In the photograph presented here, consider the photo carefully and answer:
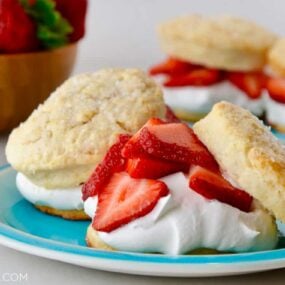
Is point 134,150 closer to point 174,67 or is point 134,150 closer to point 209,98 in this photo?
point 209,98

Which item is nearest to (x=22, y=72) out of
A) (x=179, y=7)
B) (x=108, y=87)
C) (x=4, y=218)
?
(x=108, y=87)

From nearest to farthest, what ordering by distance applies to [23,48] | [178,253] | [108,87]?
[178,253]
[108,87]
[23,48]

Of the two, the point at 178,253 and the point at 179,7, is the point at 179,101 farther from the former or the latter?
the point at 178,253

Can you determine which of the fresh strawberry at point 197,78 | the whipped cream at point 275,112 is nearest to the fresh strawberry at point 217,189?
the whipped cream at point 275,112

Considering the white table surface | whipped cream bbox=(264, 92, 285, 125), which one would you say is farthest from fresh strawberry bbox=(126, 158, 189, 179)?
the white table surface

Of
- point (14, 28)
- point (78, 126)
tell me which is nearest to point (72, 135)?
point (78, 126)
